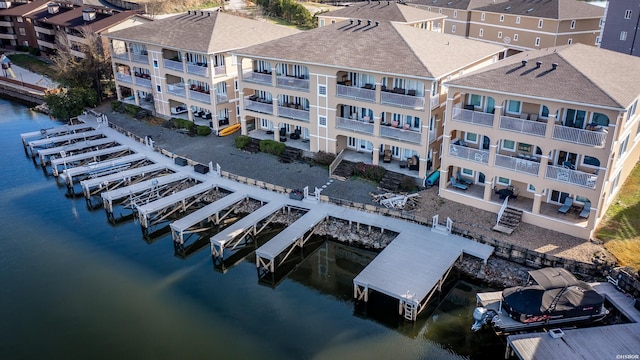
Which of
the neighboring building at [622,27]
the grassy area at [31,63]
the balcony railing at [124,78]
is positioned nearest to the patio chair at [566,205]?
the neighboring building at [622,27]

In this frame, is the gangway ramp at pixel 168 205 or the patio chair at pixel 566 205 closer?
the patio chair at pixel 566 205

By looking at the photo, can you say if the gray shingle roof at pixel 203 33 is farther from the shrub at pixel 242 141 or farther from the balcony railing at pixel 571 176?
the balcony railing at pixel 571 176

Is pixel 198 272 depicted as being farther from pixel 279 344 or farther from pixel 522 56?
pixel 522 56

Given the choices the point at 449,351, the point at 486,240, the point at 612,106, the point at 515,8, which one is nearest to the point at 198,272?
the point at 449,351

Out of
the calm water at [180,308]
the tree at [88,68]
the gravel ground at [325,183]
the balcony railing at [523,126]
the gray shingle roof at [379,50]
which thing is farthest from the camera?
the tree at [88,68]

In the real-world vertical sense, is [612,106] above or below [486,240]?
above

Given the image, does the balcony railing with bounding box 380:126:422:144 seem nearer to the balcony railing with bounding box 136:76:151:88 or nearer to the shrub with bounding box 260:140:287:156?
the shrub with bounding box 260:140:287:156

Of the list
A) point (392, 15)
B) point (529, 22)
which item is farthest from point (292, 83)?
point (529, 22)
